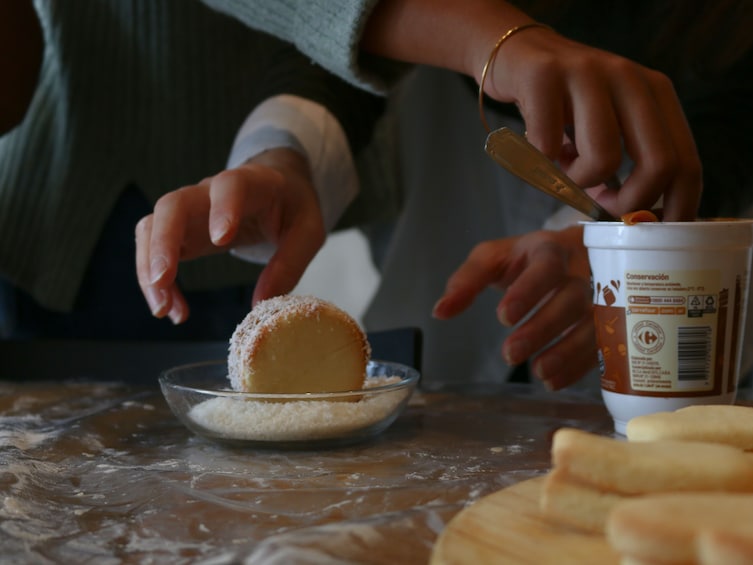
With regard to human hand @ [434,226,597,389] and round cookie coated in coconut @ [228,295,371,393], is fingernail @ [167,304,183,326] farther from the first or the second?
human hand @ [434,226,597,389]

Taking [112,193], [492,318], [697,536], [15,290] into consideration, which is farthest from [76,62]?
[697,536]

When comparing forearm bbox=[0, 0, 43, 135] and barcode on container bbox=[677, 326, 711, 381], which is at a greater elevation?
forearm bbox=[0, 0, 43, 135]

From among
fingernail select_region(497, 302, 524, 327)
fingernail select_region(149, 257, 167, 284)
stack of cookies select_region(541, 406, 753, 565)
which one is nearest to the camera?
stack of cookies select_region(541, 406, 753, 565)

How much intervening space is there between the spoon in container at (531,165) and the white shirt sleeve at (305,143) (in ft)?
1.24

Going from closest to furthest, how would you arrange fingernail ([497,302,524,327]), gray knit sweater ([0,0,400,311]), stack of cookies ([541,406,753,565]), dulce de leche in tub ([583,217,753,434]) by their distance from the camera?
stack of cookies ([541,406,753,565]) → dulce de leche in tub ([583,217,753,434]) → fingernail ([497,302,524,327]) → gray knit sweater ([0,0,400,311])

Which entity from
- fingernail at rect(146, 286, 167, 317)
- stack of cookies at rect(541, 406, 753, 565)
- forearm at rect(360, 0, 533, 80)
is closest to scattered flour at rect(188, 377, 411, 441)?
fingernail at rect(146, 286, 167, 317)

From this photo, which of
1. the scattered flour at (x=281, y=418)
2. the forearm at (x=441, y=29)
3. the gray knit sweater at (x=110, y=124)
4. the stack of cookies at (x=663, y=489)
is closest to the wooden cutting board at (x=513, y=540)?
the stack of cookies at (x=663, y=489)

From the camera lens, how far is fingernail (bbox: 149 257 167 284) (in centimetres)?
75

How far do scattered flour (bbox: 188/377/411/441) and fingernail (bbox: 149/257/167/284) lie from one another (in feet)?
0.45

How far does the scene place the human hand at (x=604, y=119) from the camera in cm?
69

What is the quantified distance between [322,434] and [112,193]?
0.78 metres

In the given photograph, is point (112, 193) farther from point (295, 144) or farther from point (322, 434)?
point (322, 434)

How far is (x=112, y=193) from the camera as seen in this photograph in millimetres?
1287

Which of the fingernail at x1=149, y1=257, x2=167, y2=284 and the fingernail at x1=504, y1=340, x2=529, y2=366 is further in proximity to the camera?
the fingernail at x1=504, y1=340, x2=529, y2=366
